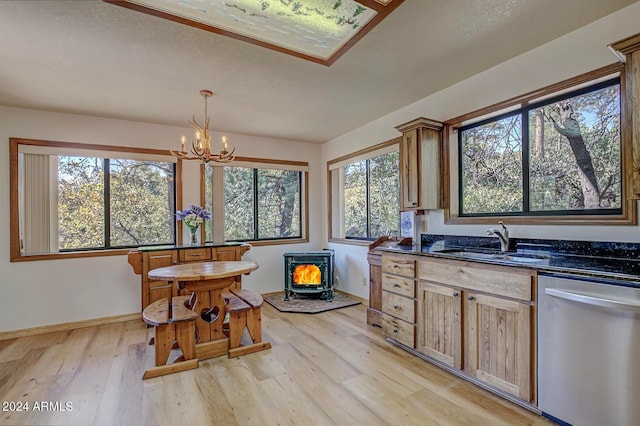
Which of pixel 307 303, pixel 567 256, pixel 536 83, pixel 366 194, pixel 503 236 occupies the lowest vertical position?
pixel 307 303

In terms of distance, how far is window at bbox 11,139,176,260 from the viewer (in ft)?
11.4

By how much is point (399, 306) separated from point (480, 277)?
91 centimetres

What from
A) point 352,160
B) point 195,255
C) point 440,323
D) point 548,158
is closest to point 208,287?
point 195,255

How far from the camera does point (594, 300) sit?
1.59 meters

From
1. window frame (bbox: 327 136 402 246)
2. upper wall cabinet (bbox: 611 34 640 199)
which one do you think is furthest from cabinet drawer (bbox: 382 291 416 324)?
upper wall cabinet (bbox: 611 34 640 199)

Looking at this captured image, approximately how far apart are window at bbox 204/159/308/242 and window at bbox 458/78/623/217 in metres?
2.87

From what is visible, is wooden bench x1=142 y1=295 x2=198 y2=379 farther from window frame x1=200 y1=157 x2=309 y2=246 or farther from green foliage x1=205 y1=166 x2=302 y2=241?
green foliage x1=205 y1=166 x2=302 y2=241

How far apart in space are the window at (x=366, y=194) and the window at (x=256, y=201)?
0.62m

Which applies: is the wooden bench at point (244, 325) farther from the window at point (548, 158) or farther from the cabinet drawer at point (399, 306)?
the window at point (548, 158)

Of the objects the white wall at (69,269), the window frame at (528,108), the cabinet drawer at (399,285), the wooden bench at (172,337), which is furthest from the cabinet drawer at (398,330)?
the white wall at (69,269)

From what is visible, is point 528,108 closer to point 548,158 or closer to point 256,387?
point 548,158

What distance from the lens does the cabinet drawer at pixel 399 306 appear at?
2742 mm

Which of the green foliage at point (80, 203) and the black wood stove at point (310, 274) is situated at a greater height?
the green foliage at point (80, 203)

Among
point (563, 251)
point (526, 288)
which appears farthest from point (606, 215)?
point (526, 288)
